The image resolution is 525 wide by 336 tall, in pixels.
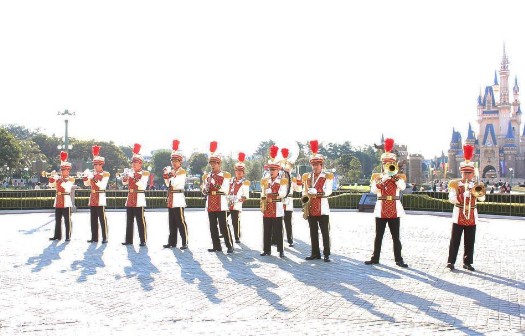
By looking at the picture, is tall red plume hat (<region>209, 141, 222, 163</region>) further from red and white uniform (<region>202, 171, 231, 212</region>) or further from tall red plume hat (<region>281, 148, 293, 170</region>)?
tall red plume hat (<region>281, 148, 293, 170</region>)

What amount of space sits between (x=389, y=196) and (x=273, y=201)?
8.43 feet

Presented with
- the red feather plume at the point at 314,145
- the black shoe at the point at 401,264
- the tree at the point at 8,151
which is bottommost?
the black shoe at the point at 401,264

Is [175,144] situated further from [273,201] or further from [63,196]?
[63,196]

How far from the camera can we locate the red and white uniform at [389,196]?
12.1 meters

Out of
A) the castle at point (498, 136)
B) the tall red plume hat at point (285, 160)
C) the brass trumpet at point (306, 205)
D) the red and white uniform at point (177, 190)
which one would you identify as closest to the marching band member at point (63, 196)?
the red and white uniform at point (177, 190)

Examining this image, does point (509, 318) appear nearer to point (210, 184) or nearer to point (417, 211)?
point (210, 184)

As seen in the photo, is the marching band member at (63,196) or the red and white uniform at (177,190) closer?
the red and white uniform at (177,190)

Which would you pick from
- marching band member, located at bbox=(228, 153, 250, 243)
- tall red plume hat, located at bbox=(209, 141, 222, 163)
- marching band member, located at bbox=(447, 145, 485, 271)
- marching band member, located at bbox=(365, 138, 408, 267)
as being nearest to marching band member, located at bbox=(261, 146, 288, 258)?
marching band member, located at bbox=(228, 153, 250, 243)

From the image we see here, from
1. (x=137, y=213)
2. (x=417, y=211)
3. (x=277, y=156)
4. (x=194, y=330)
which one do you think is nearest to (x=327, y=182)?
(x=277, y=156)

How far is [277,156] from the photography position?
1360 centimetres

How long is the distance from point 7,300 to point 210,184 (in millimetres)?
6198

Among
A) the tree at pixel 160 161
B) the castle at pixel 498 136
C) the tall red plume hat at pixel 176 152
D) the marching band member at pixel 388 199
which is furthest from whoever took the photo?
the castle at pixel 498 136

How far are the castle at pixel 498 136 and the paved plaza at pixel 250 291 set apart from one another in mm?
125095

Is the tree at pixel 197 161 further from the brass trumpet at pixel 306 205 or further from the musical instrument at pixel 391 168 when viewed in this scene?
the musical instrument at pixel 391 168
